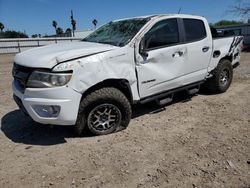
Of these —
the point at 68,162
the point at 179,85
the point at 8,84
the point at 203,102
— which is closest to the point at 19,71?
the point at 68,162

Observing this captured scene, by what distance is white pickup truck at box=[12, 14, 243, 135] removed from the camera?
3.42 m

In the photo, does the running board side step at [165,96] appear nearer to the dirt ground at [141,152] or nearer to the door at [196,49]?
the door at [196,49]

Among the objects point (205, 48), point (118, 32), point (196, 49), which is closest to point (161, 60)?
point (118, 32)

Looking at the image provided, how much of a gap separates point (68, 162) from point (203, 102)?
3.44 metres

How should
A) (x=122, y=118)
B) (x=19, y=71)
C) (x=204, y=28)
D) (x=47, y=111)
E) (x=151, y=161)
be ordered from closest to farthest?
(x=151, y=161)
(x=47, y=111)
(x=19, y=71)
(x=122, y=118)
(x=204, y=28)

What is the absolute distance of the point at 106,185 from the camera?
2.78 metres

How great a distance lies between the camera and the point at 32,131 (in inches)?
166

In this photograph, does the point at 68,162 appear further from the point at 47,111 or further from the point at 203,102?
the point at 203,102

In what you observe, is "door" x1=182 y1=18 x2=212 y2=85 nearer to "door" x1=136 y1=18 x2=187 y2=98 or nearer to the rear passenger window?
the rear passenger window

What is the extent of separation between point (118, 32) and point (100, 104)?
4.97 feet

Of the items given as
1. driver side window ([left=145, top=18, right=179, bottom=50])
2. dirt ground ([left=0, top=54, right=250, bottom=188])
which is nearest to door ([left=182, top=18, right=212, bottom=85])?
driver side window ([left=145, top=18, right=179, bottom=50])

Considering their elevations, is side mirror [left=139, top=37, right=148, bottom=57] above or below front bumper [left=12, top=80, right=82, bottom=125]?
above

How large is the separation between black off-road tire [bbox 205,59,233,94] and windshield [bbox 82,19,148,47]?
2400mm

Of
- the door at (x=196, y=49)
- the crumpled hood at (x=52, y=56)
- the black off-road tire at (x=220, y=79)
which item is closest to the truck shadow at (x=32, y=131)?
the door at (x=196, y=49)
